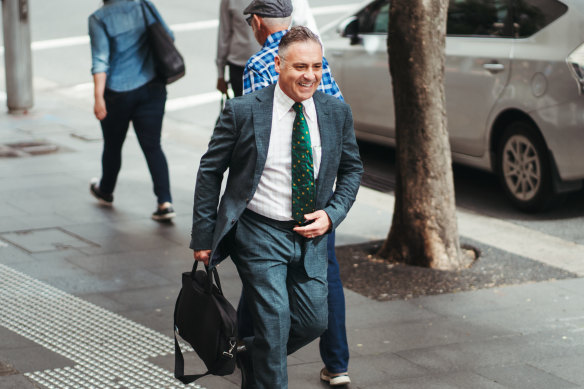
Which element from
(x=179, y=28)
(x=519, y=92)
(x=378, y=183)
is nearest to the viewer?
(x=519, y=92)

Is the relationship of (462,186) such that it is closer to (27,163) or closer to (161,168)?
(161,168)

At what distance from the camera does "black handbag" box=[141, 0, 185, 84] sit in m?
7.66

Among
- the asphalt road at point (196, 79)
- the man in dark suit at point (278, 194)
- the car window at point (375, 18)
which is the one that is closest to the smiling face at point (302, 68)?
the man in dark suit at point (278, 194)

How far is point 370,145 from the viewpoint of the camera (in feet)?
36.7

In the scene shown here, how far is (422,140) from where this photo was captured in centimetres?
683

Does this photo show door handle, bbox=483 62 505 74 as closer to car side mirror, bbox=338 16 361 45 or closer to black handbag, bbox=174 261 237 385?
car side mirror, bbox=338 16 361 45

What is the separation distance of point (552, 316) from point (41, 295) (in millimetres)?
2994

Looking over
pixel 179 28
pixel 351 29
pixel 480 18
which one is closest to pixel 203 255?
pixel 480 18

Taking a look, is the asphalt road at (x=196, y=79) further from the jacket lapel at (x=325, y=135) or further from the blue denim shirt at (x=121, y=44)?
the jacket lapel at (x=325, y=135)

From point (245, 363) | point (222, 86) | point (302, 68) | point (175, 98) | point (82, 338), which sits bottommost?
point (175, 98)

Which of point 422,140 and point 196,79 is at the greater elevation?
point 422,140

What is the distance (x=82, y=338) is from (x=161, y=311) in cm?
59

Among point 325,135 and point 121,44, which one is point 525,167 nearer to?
point 121,44

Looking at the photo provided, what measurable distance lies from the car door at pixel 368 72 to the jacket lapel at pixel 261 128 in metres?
5.58
